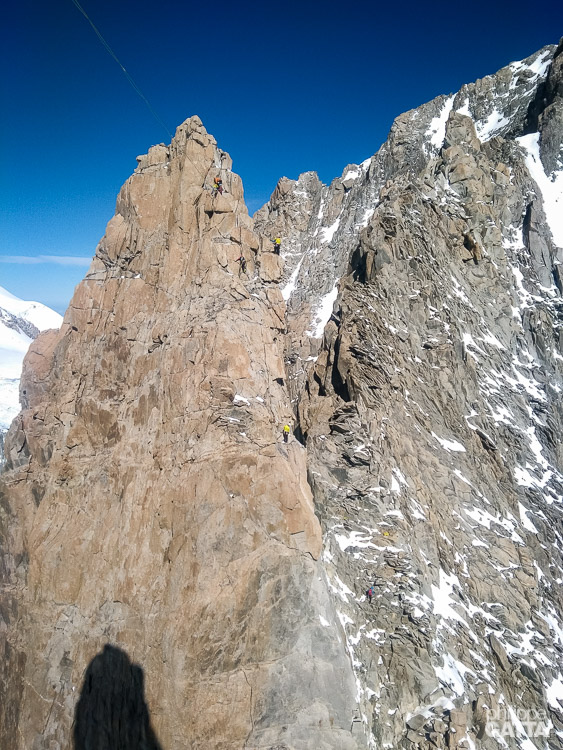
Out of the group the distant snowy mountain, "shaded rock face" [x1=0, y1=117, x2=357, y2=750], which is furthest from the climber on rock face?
the distant snowy mountain

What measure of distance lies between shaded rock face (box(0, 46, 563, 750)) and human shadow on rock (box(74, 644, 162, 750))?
0.36ft

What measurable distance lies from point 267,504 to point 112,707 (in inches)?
328

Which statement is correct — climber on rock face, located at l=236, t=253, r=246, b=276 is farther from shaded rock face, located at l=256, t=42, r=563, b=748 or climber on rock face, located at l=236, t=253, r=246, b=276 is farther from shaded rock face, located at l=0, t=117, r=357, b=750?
shaded rock face, located at l=256, t=42, r=563, b=748

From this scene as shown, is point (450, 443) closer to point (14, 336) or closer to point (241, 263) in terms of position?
point (241, 263)

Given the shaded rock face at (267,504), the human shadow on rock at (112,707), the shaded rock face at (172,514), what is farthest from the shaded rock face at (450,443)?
the human shadow on rock at (112,707)

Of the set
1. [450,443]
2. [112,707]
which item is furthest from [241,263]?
[112,707]

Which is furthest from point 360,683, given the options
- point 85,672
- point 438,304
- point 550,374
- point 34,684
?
point 550,374

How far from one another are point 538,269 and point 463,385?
14.1 meters

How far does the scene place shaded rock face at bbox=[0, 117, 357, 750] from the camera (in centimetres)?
1609

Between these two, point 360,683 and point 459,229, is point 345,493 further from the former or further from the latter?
point 459,229

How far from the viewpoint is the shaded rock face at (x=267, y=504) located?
16.5 metres

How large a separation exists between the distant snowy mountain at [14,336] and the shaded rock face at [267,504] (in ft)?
151

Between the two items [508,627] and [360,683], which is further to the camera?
[508,627]

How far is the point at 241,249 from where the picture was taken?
22.6 metres
